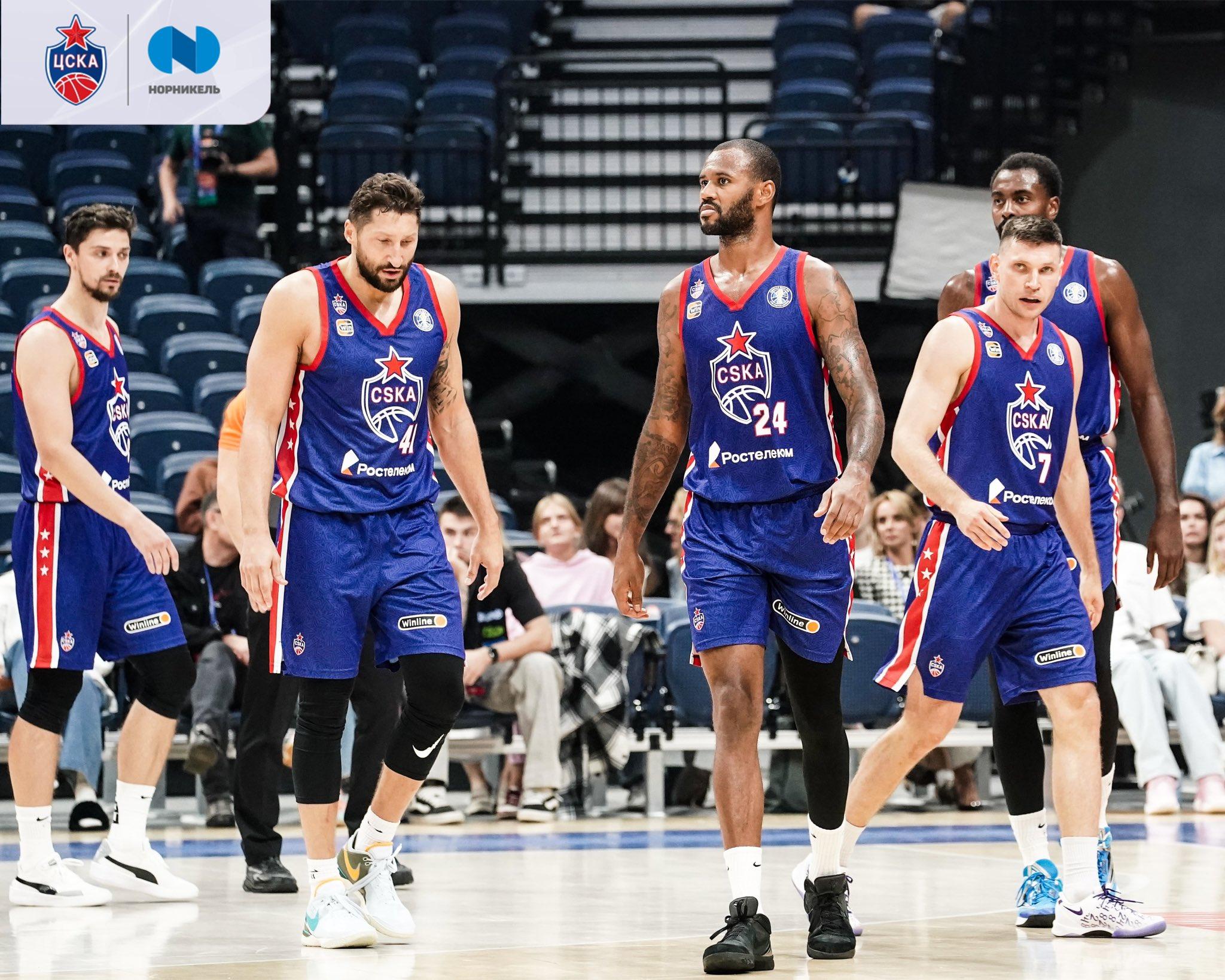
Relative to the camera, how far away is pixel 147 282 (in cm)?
1277

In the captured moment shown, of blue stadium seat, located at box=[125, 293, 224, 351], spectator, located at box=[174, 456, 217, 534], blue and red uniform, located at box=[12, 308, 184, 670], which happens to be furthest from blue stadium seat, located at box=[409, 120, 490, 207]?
blue and red uniform, located at box=[12, 308, 184, 670]

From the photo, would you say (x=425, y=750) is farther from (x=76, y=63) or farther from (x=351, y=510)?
(x=76, y=63)

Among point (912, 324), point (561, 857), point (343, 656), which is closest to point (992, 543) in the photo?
point (343, 656)

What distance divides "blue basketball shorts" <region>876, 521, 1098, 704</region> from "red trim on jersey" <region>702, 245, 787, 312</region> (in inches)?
32.3

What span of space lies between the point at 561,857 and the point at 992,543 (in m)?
2.77

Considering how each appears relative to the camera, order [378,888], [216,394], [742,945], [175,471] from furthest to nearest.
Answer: [216,394], [175,471], [378,888], [742,945]

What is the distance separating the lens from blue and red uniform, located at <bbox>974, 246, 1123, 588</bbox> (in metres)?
5.11

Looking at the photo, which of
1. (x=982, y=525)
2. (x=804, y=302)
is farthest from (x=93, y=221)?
(x=982, y=525)

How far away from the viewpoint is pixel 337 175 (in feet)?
45.9

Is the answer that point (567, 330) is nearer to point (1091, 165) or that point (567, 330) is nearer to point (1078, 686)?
point (1091, 165)

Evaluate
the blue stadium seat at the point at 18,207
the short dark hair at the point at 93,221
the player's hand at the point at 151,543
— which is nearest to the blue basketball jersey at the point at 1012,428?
the player's hand at the point at 151,543

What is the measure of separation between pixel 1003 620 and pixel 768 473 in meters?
0.76

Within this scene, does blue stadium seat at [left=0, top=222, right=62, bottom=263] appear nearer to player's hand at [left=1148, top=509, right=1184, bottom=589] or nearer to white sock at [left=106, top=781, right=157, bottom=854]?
white sock at [left=106, top=781, right=157, bottom=854]

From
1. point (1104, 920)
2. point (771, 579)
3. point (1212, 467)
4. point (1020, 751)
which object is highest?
point (1212, 467)
